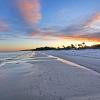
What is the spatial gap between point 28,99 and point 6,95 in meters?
0.98

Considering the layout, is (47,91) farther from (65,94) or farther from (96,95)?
(96,95)

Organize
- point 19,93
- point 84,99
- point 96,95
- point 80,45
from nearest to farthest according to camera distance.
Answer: point 84,99
point 96,95
point 19,93
point 80,45

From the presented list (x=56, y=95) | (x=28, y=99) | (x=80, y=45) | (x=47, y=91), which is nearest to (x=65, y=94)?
(x=56, y=95)

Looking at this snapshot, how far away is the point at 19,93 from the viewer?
714cm

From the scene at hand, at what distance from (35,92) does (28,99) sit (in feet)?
3.04

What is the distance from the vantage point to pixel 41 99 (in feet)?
20.6

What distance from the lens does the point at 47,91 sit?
24.1 ft

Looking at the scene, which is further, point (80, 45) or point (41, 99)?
point (80, 45)

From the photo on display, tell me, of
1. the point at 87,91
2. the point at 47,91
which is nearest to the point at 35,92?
the point at 47,91

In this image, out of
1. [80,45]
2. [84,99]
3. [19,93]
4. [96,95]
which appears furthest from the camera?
[80,45]

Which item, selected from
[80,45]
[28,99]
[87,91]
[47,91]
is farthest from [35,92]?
[80,45]

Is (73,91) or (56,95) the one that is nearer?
(56,95)

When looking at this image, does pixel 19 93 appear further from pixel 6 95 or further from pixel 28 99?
pixel 28 99

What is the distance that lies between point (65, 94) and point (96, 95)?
3.17ft
